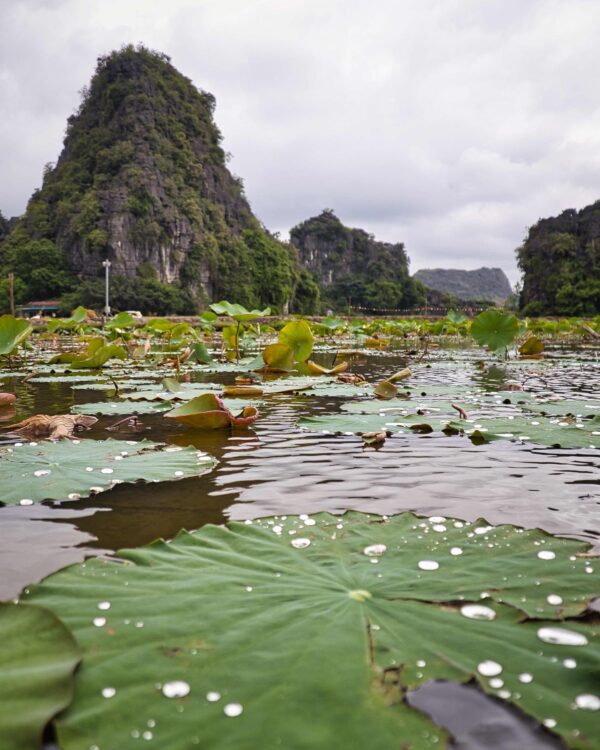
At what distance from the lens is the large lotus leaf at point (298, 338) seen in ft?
13.9

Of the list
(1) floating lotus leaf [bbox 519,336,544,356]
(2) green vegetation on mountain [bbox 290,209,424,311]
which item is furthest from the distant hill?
(1) floating lotus leaf [bbox 519,336,544,356]

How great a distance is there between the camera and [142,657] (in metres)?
0.64

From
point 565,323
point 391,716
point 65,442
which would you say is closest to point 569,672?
point 391,716

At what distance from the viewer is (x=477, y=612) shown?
0.74 meters

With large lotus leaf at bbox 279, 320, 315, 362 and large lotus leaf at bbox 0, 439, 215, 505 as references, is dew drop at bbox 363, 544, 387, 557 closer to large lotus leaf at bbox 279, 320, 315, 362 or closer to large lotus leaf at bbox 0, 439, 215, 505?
large lotus leaf at bbox 0, 439, 215, 505

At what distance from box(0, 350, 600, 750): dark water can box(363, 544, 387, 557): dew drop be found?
0.29 meters

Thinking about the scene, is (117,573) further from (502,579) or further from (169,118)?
(169,118)

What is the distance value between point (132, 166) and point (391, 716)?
1884 inches

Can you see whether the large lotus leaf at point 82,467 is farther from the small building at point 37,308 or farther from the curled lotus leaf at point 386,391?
the small building at point 37,308

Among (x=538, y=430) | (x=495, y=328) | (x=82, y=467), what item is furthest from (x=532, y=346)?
(x=82, y=467)

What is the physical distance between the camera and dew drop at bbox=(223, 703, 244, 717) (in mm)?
547

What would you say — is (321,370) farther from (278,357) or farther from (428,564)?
(428,564)

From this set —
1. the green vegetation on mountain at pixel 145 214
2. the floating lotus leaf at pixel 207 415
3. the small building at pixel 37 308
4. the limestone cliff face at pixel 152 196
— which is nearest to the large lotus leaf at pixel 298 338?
the floating lotus leaf at pixel 207 415

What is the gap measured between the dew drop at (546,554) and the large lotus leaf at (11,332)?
3282 millimetres
